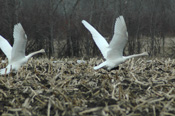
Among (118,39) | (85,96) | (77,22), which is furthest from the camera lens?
(77,22)

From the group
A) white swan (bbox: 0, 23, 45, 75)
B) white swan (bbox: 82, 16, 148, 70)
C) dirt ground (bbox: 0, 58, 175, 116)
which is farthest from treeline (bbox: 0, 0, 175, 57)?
dirt ground (bbox: 0, 58, 175, 116)

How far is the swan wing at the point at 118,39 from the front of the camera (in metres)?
2.98

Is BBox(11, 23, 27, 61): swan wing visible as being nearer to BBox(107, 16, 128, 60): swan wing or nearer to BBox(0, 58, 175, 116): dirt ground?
BBox(0, 58, 175, 116): dirt ground

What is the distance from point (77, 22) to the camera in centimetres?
822

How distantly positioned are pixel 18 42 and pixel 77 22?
4.98m

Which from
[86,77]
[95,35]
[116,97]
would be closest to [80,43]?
[95,35]

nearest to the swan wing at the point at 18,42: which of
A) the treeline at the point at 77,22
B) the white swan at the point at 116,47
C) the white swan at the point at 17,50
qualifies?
the white swan at the point at 17,50

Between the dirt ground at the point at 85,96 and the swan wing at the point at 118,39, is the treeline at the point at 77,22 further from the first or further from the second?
the dirt ground at the point at 85,96

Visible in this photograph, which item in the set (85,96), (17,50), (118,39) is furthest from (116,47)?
(17,50)

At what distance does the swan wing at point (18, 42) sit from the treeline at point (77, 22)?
3.68m

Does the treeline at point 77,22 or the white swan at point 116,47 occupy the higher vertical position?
the treeline at point 77,22

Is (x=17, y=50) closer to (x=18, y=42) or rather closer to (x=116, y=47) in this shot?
(x=18, y=42)

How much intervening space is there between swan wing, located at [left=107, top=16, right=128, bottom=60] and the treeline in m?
4.16

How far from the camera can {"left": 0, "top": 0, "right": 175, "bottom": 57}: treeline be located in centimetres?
761
